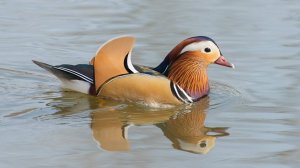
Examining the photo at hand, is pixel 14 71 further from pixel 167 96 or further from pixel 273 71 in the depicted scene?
pixel 273 71

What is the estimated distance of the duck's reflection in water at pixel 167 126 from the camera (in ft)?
24.5

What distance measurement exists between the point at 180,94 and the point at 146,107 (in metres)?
0.38

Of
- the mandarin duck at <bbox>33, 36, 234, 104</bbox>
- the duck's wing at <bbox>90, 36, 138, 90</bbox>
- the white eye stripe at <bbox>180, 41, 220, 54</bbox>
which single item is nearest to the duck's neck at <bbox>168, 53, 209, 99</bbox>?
the mandarin duck at <bbox>33, 36, 234, 104</bbox>

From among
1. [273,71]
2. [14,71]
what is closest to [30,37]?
[14,71]

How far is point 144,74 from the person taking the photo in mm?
8766

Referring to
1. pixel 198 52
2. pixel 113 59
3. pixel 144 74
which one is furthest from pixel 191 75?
pixel 113 59

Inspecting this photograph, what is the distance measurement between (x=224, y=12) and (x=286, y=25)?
1.00m

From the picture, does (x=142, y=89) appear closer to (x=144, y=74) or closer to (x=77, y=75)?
(x=144, y=74)

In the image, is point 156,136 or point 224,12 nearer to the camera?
point 156,136

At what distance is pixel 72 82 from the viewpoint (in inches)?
356

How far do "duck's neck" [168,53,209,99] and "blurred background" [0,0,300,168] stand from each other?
14 cm

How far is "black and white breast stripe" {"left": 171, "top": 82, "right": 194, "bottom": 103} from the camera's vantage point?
8859 millimetres

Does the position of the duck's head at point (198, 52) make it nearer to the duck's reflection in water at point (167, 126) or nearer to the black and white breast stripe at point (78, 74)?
the duck's reflection in water at point (167, 126)

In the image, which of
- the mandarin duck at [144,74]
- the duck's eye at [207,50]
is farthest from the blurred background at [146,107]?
the duck's eye at [207,50]
